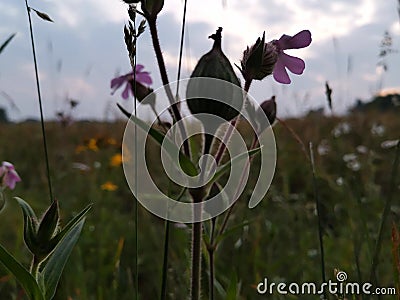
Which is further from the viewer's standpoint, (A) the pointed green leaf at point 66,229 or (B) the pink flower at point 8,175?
(B) the pink flower at point 8,175

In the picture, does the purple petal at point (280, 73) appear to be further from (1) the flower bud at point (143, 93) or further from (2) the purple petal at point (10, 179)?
(2) the purple petal at point (10, 179)

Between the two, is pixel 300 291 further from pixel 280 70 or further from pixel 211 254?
pixel 280 70

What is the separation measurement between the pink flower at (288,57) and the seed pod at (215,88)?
106 mm

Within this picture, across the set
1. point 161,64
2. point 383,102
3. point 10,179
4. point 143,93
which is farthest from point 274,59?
point 383,102

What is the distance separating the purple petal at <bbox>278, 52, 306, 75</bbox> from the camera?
0.69m

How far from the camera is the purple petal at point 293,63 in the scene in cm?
69

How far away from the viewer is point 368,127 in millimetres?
3250

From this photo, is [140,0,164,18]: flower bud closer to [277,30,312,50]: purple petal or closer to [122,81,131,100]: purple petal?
[277,30,312,50]: purple petal

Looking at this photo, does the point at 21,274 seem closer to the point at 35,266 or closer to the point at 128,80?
the point at 35,266

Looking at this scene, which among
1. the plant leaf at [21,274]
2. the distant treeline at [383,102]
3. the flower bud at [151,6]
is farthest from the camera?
the distant treeline at [383,102]

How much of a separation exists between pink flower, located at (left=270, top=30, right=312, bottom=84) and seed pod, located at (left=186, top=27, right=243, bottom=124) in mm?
106

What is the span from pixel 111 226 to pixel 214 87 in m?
1.18

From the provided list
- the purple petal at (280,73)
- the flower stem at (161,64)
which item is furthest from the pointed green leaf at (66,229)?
the purple petal at (280,73)

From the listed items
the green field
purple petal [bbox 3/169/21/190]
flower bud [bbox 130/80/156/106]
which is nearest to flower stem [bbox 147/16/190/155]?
flower bud [bbox 130/80/156/106]
